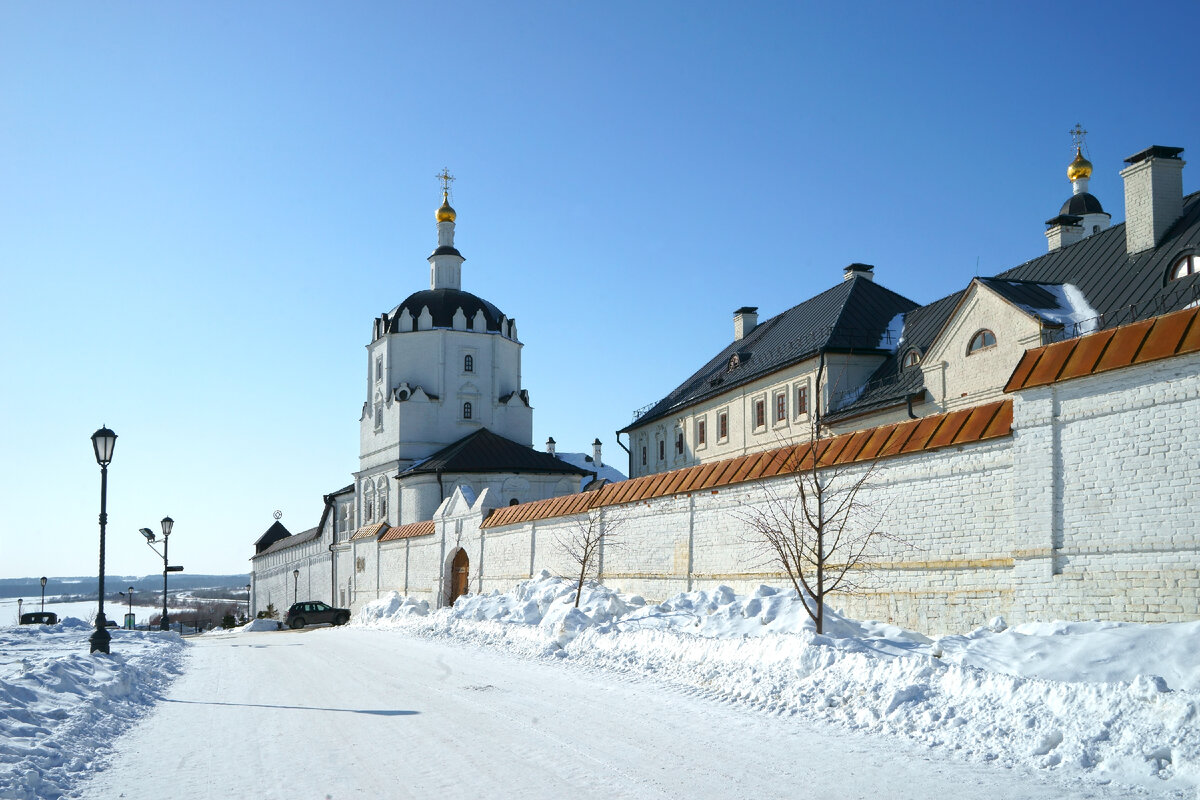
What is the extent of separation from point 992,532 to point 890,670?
11.5 ft

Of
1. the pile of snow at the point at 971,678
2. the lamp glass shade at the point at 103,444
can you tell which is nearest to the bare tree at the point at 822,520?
the pile of snow at the point at 971,678

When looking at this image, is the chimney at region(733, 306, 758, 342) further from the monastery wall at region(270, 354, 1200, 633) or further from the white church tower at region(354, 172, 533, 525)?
the monastery wall at region(270, 354, 1200, 633)

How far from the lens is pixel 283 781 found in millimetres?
7840

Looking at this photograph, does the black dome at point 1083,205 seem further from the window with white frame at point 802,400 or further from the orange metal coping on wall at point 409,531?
the orange metal coping on wall at point 409,531

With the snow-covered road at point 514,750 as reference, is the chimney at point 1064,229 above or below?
above

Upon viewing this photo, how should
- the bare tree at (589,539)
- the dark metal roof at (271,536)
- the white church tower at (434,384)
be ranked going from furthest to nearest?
1. the dark metal roof at (271,536)
2. the white church tower at (434,384)
3. the bare tree at (589,539)

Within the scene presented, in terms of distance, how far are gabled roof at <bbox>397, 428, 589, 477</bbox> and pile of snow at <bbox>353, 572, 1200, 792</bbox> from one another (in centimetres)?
3076

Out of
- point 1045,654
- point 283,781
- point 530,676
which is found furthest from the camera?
point 530,676

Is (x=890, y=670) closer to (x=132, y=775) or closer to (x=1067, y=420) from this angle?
(x=1067, y=420)

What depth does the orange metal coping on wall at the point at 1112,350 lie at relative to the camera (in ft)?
33.6

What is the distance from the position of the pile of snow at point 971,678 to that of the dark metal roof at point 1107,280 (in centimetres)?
1346

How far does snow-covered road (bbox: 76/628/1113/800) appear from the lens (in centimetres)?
727

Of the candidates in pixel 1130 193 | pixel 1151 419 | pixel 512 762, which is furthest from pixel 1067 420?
pixel 1130 193

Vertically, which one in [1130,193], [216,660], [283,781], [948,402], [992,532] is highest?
[1130,193]
